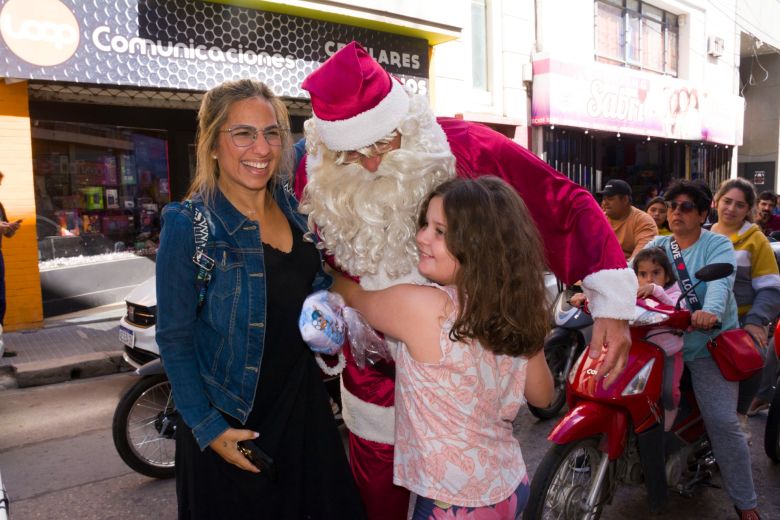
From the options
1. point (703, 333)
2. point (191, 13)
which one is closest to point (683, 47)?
point (191, 13)

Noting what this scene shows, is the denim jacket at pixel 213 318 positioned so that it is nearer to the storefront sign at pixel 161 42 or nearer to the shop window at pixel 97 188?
the storefront sign at pixel 161 42

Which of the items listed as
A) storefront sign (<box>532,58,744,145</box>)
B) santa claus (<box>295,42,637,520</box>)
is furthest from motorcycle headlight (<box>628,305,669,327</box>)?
storefront sign (<box>532,58,744,145</box>)

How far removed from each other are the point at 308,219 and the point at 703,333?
2.27 meters

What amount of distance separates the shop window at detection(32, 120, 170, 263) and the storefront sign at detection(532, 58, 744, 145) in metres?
6.78

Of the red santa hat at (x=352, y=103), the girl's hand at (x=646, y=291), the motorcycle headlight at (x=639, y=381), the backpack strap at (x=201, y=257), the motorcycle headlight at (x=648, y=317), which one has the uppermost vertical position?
the red santa hat at (x=352, y=103)

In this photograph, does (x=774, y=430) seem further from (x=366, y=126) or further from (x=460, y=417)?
(x=366, y=126)

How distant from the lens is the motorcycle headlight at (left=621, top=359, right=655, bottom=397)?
114 inches

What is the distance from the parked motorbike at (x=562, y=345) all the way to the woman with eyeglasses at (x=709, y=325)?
1.32 metres

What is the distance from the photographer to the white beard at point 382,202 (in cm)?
203

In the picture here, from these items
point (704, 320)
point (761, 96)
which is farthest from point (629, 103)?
point (704, 320)

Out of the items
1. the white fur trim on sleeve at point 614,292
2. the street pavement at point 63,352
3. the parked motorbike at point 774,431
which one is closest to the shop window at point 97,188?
the street pavement at point 63,352

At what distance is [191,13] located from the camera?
27.0 feet

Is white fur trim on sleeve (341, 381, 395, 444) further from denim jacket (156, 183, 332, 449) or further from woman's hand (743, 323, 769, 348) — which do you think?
woman's hand (743, 323, 769, 348)

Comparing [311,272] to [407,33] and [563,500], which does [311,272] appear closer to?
[563,500]
